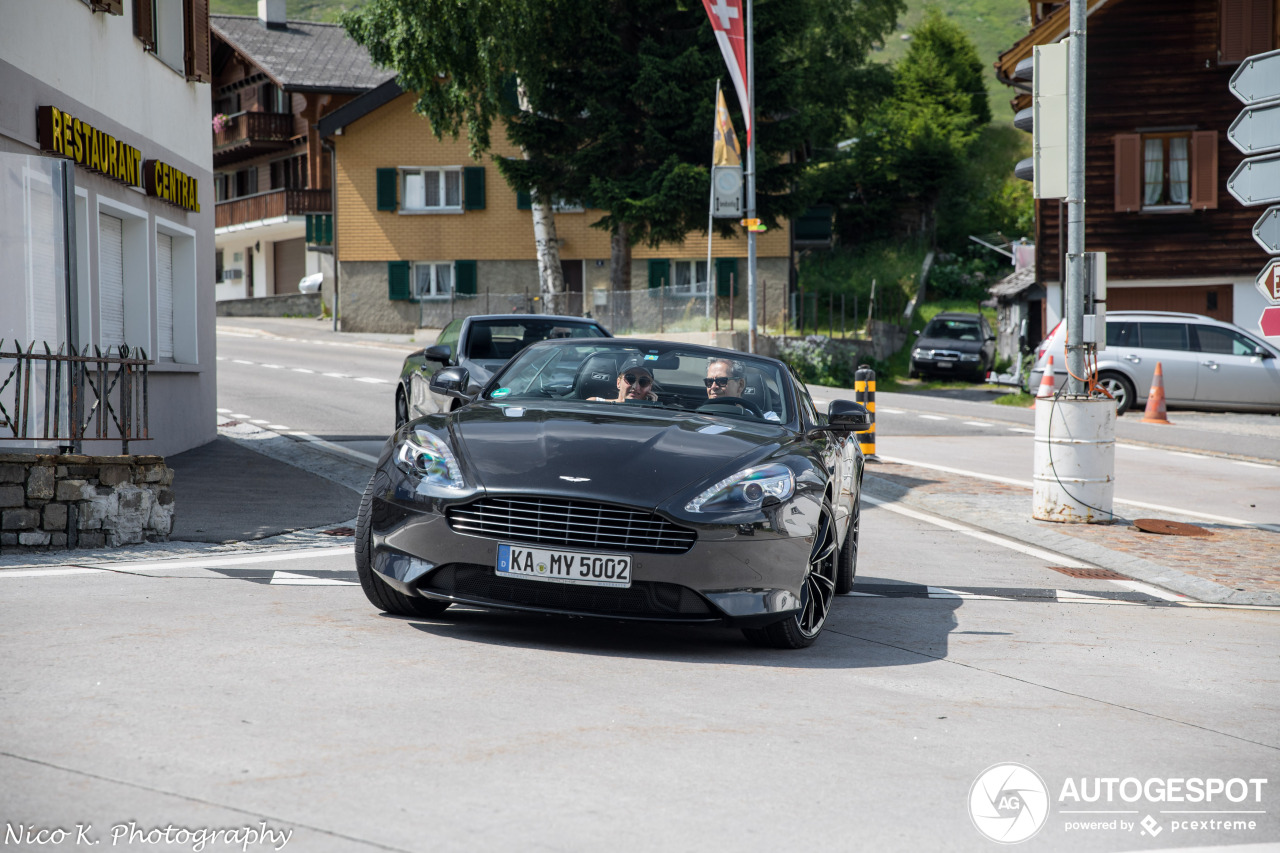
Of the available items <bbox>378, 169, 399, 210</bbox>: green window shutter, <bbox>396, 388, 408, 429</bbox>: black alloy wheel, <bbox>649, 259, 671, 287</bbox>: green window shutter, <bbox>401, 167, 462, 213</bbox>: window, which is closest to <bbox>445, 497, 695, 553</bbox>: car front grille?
<bbox>396, 388, 408, 429</bbox>: black alloy wheel

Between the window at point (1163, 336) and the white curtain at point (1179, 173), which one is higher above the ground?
the white curtain at point (1179, 173)

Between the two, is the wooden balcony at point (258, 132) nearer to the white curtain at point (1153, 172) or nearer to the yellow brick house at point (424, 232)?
the yellow brick house at point (424, 232)

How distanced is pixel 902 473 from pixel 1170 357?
10884 mm

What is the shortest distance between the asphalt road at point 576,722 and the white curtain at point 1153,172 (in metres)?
25.5

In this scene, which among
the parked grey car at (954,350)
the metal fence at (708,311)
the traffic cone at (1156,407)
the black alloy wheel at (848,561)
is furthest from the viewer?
the parked grey car at (954,350)

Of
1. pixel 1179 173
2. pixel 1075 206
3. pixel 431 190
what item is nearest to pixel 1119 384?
pixel 1179 173

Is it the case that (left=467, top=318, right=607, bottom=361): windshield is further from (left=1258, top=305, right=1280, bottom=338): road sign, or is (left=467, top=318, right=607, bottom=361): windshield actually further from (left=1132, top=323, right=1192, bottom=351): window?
(left=1132, top=323, right=1192, bottom=351): window

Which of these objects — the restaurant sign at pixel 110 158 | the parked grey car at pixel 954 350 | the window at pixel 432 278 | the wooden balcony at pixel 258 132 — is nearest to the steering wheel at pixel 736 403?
the restaurant sign at pixel 110 158

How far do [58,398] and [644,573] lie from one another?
15.7ft

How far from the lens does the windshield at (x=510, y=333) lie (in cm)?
1416

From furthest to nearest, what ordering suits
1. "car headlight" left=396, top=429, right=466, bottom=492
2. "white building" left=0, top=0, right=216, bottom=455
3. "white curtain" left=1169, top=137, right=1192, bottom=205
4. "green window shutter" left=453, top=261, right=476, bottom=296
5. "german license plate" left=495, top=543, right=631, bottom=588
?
"green window shutter" left=453, top=261, right=476, bottom=296, "white curtain" left=1169, top=137, right=1192, bottom=205, "white building" left=0, top=0, right=216, bottom=455, "car headlight" left=396, top=429, right=466, bottom=492, "german license plate" left=495, top=543, right=631, bottom=588

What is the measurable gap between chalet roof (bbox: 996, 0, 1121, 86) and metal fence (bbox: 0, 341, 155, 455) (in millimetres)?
23078

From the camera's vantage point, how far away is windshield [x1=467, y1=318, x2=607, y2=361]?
46.4ft

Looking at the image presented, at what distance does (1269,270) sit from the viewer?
30.5 ft
